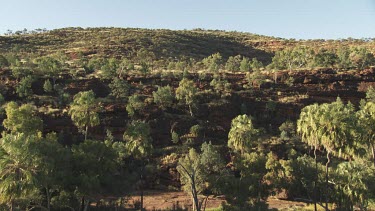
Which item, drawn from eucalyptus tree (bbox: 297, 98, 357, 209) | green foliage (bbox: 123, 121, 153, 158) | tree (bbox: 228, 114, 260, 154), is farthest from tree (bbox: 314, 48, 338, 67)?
eucalyptus tree (bbox: 297, 98, 357, 209)

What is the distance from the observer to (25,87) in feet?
255

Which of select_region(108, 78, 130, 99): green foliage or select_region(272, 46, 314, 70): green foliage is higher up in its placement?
select_region(272, 46, 314, 70): green foliage

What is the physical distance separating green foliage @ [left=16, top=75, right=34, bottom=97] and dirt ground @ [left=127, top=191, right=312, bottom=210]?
121ft

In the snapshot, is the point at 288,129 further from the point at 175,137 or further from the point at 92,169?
the point at 92,169

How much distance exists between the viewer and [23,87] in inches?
3019

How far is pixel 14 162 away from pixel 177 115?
51477 mm

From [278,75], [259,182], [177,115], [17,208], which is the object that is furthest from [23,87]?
[278,75]

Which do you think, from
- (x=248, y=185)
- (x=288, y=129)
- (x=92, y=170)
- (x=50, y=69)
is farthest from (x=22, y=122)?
(x=288, y=129)

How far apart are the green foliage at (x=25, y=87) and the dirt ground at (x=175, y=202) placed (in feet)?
121

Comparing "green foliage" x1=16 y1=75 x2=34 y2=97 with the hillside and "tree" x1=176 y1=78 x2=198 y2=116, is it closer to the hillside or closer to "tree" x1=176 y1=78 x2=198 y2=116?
the hillside

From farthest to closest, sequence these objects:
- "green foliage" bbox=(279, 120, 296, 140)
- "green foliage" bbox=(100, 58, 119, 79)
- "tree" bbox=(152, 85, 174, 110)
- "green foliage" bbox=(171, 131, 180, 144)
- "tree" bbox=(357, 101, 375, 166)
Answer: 1. "green foliage" bbox=(100, 58, 119, 79)
2. "tree" bbox=(152, 85, 174, 110)
3. "green foliage" bbox=(279, 120, 296, 140)
4. "green foliage" bbox=(171, 131, 180, 144)
5. "tree" bbox=(357, 101, 375, 166)

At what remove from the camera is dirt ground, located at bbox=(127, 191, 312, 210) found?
1877 inches

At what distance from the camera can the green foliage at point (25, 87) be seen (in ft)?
251

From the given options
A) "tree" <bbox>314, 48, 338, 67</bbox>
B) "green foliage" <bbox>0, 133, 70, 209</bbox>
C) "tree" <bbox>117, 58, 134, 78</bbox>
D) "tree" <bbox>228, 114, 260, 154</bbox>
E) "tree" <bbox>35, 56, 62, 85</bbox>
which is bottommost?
"green foliage" <bbox>0, 133, 70, 209</bbox>
